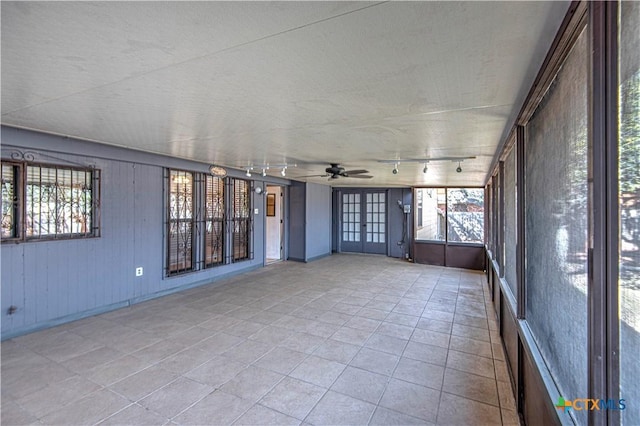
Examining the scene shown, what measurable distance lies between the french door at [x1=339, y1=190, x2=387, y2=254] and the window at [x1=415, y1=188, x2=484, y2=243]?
1292 mm

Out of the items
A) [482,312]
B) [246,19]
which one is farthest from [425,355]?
[246,19]

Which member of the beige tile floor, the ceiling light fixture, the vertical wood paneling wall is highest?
the ceiling light fixture

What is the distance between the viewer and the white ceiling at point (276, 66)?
125 cm

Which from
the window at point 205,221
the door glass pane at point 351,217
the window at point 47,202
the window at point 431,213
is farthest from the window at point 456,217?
the window at point 47,202

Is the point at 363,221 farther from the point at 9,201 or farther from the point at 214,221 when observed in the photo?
the point at 9,201

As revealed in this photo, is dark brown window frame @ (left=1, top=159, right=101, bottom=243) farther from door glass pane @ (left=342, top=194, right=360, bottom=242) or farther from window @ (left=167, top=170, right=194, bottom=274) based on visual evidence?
door glass pane @ (left=342, top=194, right=360, bottom=242)

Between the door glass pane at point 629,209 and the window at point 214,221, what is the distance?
19.2 feet

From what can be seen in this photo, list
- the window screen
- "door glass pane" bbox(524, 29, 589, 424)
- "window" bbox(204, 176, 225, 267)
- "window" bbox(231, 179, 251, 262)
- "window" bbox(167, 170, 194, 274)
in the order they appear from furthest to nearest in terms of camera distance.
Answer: "window" bbox(231, 179, 251, 262)
"window" bbox(204, 176, 225, 267)
"window" bbox(167, 170, 194, 274)
the window screen
"door glass pane" bbox(524, 29, 589, 424)

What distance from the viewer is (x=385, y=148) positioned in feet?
12.3

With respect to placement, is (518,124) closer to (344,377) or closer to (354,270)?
(344,377)

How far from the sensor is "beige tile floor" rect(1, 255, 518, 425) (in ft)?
7.14

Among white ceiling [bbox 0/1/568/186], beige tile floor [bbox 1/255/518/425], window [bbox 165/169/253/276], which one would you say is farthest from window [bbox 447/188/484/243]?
window [bbox 165/169/253/276]

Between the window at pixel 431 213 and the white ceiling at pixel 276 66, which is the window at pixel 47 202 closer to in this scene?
the white ceiling at pixel 276 66

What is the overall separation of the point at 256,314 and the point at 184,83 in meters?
3.16
